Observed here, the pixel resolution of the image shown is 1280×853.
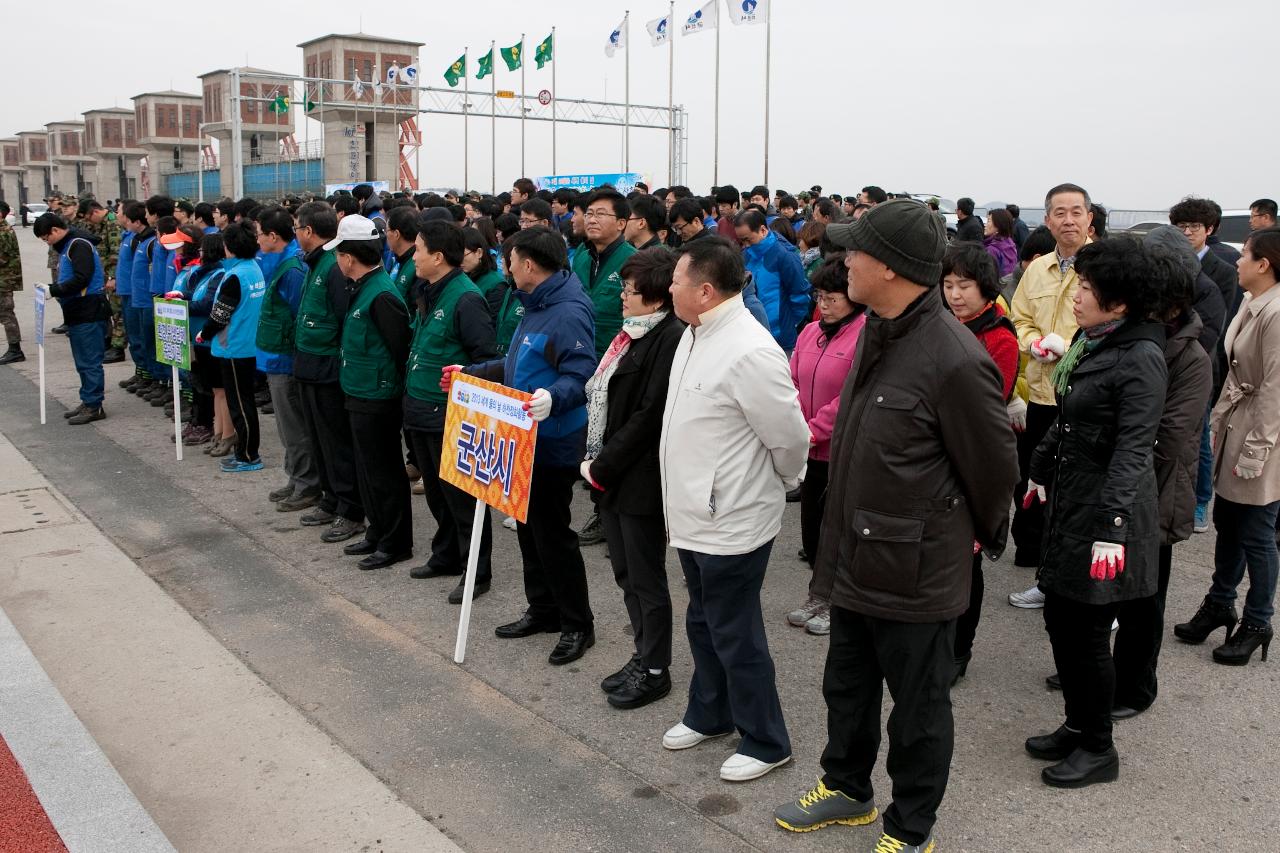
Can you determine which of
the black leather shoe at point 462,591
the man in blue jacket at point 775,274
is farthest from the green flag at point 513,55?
the black leather shoe at point 462,591

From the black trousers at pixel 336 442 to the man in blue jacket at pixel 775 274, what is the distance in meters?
3.15

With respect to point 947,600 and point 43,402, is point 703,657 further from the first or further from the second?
point 43,402

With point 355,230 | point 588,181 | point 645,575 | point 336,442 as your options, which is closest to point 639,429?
point 645,575

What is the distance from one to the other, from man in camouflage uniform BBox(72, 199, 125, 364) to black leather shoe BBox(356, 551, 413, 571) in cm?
857

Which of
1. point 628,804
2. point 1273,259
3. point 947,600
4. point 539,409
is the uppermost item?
point 1273,259

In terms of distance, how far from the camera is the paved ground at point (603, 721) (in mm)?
3412

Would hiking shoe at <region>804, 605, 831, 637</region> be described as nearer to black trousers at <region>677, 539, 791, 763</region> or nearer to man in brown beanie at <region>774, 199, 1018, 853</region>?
black trousers at <region>677, 539, 791, 763</region>

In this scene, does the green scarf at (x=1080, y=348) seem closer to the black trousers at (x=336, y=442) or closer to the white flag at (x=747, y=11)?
the black trousers at (x=336, y=442)

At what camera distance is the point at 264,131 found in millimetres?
70125

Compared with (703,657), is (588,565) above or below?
below

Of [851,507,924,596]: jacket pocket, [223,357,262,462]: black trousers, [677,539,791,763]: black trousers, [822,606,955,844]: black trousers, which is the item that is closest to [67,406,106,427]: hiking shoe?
[223,357,262,462]: black trousers

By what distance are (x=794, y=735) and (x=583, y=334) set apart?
197cm

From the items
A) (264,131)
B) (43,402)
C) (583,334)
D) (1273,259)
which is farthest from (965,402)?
(264,131)

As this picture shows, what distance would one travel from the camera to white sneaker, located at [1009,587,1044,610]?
5.36m
